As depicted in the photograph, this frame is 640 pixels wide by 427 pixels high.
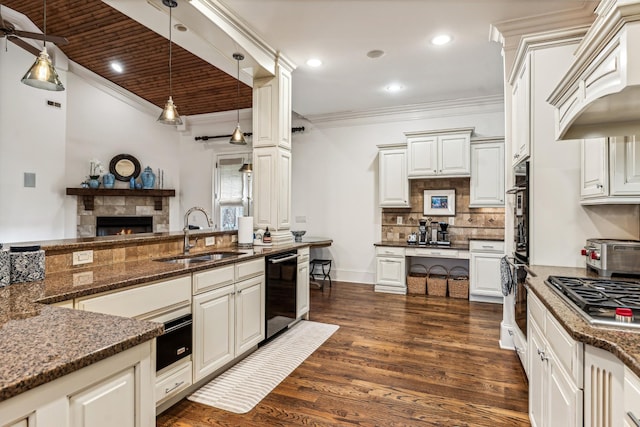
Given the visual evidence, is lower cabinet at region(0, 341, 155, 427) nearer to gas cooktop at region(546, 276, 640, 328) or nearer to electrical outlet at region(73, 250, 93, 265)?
electrical outlet at region(73, 250, 93, 265)

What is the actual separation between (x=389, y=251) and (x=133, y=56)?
16.4 ft

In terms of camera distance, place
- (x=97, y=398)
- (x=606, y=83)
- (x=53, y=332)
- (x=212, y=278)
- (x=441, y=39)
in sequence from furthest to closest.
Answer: (x=441, y=39) → (x=212, y=278) → (x=606, y=83) → (x=53, y=332) → (x=97, y=398)

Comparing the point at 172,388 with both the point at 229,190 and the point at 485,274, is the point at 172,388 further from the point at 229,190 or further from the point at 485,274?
the point at 229,190

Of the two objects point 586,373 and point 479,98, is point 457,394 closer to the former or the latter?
point 586,373

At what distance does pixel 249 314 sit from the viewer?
2.95 meters

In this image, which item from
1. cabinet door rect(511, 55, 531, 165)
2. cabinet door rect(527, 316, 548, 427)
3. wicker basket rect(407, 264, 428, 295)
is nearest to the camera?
cabinet door rect(527, 316, 548, 427)

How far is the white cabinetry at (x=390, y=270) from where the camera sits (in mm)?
5297

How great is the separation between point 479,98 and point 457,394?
4.44m

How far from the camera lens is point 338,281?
6.21 metres

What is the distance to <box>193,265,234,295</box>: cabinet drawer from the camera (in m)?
2.36

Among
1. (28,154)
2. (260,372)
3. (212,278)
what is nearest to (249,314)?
(260,372)

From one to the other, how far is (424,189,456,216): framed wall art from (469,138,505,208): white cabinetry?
38 centimetres

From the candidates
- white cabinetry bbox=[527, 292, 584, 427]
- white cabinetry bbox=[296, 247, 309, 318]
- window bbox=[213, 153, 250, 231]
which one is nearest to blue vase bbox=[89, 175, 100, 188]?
window bbox=[213, 153, 250, 231]

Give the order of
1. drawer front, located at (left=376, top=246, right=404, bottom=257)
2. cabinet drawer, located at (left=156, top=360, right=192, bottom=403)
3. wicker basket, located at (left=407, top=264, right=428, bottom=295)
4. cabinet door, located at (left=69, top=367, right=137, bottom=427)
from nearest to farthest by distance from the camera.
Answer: cabinet door, located at (left=69, top=367, right=137, bottom=427)
cabinet drawer, located at (left=156, top=360, right=192, bottom=403)
wicker basket, located at (left=407, top=264, right=428, bottom=295)
drawer front, located at (left=376, top=246, right=404, bottom=257)
